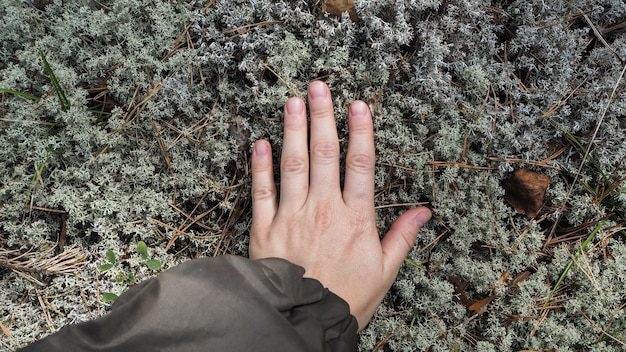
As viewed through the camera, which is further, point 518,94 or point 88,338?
point 518,94

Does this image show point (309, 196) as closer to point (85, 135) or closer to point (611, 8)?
point (85, 135)

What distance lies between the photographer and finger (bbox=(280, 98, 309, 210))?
9.07ft

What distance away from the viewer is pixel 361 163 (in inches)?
107

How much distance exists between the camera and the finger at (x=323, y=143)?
274 centimetres

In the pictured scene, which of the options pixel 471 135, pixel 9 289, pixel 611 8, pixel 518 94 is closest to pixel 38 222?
pixel 9 289

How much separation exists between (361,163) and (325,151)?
216mm

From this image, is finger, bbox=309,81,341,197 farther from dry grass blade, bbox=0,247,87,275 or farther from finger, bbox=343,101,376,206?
dry grass blade, bbox=0,247,87,275

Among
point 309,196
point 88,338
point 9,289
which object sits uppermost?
point 88,338

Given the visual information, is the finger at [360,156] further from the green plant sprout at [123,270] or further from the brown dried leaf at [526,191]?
the green plant sprout at [123,270]

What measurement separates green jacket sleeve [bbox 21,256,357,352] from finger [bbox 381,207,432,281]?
0.71 metres

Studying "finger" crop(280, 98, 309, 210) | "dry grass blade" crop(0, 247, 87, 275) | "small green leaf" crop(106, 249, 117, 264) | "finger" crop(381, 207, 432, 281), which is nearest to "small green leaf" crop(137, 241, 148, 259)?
"small green leaf" crop(106, 249, 117, 264)

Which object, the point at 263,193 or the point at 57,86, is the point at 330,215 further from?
the point at 57,86

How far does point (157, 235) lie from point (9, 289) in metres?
0.94

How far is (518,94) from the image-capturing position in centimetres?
287
